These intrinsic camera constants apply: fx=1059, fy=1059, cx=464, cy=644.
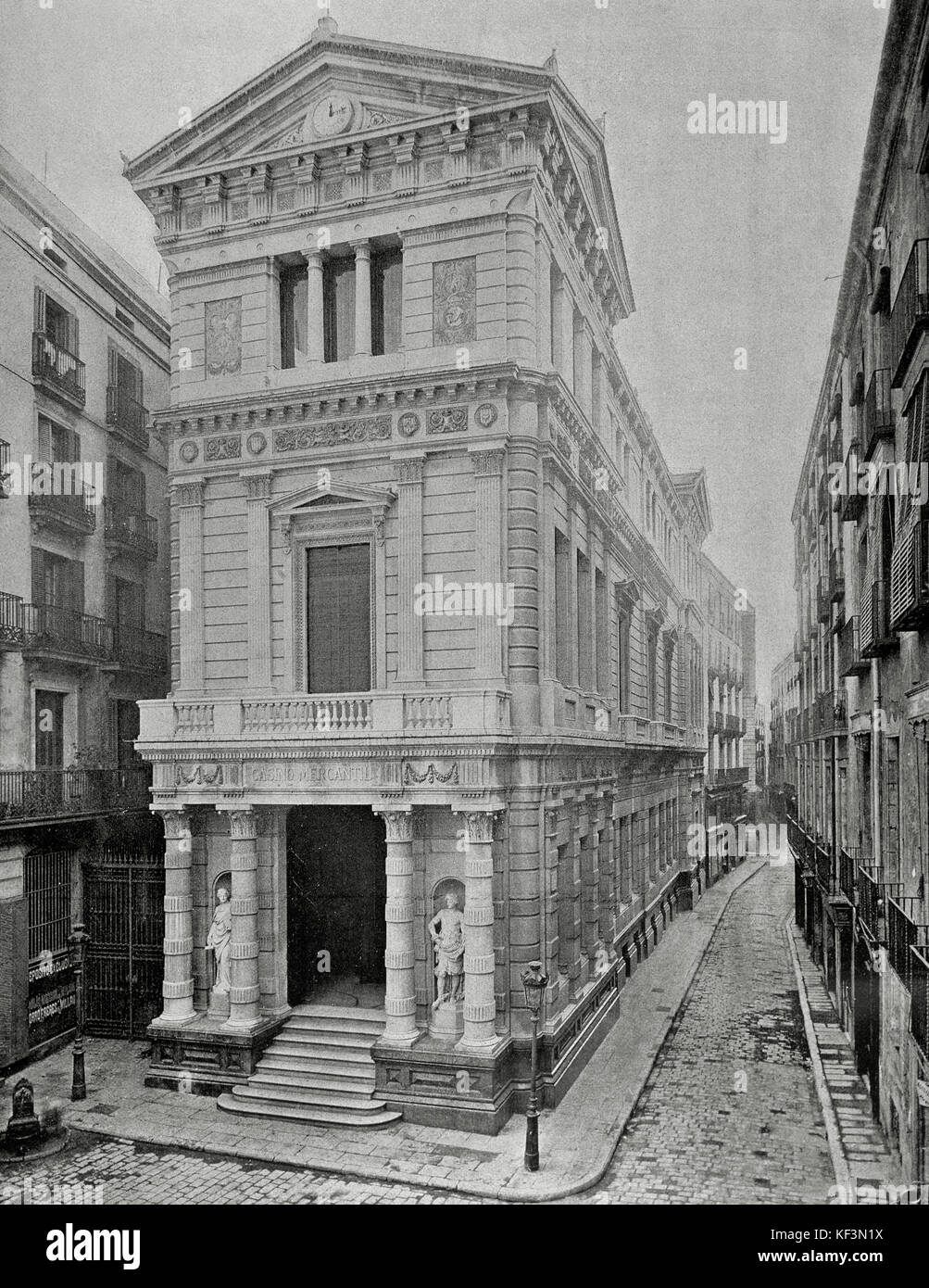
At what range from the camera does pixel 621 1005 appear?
2572cm

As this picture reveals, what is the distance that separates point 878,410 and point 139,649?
17.7 metres

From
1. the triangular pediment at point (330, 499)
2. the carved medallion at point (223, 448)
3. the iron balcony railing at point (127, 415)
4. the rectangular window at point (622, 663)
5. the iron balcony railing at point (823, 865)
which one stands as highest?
the iron balcony railing at point (127, 415)

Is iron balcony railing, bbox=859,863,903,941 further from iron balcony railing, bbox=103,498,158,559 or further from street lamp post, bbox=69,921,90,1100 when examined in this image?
iron balcony railing, bbox=103,498,158,559

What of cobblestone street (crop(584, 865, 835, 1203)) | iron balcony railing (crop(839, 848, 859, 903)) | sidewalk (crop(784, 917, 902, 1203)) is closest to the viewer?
sidewalk (crop(784, 917, 902, 1203))

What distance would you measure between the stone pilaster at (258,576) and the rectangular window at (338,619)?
784mm

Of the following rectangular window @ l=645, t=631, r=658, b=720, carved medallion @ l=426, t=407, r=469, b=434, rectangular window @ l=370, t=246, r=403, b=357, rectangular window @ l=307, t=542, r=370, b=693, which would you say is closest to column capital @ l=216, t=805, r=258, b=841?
rectangular window @ l=307, t=542, r=370, b=693

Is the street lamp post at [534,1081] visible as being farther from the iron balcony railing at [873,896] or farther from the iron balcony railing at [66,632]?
the iron balcony railing at [66,632]

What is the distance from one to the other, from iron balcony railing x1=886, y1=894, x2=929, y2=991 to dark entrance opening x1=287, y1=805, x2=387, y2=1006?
984 centimetres

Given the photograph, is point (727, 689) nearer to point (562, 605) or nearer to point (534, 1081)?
point (562, 605)

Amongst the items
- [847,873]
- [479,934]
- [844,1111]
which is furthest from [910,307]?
[844,1111]

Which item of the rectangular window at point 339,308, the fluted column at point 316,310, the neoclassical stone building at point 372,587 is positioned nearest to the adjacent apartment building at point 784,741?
the neoclassical stone building at point 372,587

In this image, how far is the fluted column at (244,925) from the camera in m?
19.4

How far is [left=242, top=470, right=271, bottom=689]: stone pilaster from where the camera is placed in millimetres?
20391

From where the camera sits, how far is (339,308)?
2111 centimetres
